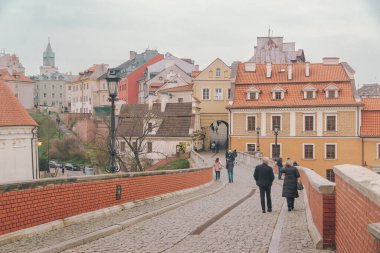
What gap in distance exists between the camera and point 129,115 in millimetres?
58812

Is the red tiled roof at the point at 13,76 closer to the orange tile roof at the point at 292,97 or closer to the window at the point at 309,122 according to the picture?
the orange tile roof at the point at 292,97

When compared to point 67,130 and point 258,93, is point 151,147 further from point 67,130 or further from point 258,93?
point 67,130

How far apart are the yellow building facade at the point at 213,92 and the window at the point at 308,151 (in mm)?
11346

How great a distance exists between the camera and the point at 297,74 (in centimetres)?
5681

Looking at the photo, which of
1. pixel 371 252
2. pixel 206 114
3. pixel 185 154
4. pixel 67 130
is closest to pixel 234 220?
pixel 371 252

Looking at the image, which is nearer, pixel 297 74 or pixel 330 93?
pixel 330 93

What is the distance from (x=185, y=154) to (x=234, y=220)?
1611 inches

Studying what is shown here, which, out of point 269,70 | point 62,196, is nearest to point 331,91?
point 269,70

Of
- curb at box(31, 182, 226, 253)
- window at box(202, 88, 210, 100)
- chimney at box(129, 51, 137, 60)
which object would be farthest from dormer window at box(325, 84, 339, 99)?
chimney at box(129, 51, 137, 60)

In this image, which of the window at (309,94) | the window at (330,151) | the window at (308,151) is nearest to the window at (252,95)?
the window at (309,94)

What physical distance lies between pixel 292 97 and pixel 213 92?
11.0 metres

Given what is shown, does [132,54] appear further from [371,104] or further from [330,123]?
[371,104]

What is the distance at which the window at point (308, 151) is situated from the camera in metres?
54.2


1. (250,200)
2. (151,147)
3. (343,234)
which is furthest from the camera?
(151,147)
